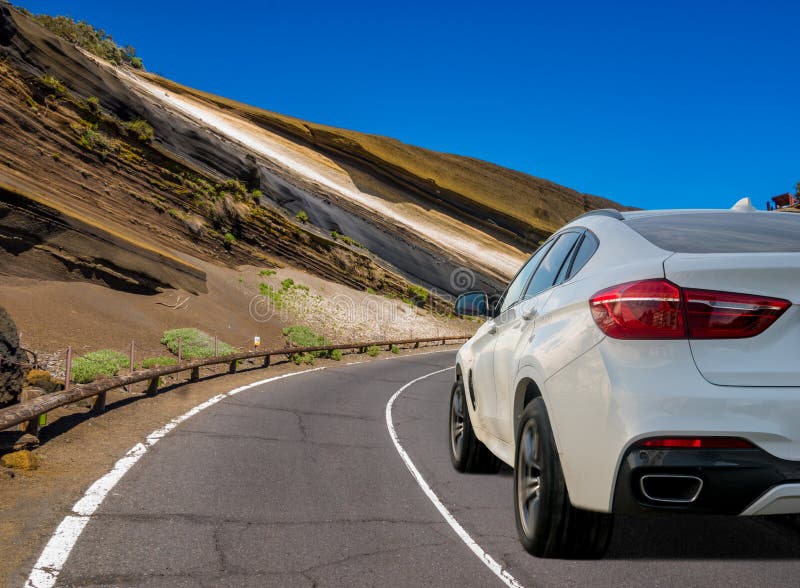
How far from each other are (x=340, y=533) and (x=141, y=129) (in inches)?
1570

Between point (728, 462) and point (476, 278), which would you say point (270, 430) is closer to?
point (728, 462)

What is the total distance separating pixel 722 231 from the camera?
156 inches

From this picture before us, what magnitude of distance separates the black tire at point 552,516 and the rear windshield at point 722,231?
1.14 m

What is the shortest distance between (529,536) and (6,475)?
190 inches

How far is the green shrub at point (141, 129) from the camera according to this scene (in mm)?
40094

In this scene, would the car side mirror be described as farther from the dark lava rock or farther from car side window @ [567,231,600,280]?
the dark lava rock

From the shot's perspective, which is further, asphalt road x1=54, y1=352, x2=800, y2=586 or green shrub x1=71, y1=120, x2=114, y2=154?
green shrub x1=71, y1=120, x2=114, y2=154

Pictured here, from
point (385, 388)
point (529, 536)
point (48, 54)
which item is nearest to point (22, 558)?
point (529, 536)

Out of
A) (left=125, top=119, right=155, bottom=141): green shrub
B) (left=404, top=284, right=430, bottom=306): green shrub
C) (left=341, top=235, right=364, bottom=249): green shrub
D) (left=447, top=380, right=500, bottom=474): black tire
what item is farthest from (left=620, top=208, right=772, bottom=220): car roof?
(left=404, top=284, right=430, bottom=306): green shrub

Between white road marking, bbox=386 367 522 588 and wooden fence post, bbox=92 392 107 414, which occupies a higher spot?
white road marking, bbox=386 367 522 588

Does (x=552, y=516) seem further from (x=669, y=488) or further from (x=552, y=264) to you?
(x=552, y=264)

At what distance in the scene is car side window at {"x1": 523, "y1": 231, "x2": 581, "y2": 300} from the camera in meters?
4.82

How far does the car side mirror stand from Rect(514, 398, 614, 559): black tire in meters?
2.19

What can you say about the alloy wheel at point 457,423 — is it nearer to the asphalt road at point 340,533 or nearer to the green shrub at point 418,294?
the asphalt road at point 340,533
